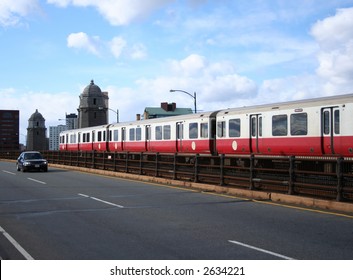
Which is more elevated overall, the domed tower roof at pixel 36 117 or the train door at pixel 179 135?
the domed tower roof at pixel 36 117

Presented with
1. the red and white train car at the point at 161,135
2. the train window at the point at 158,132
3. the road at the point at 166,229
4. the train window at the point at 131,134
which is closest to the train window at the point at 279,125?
the red and white train car at the point at 161,135

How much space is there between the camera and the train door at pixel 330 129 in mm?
17781

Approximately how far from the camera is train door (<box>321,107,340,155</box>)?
17.8 m

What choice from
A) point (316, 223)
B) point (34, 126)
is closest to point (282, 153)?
point (316, 223)

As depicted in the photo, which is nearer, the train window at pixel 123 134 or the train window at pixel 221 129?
the train window at pixel 221 129

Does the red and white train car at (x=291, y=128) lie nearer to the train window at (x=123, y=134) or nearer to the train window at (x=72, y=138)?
the train window at (x=123, y=134)

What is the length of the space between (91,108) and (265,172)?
8986cm

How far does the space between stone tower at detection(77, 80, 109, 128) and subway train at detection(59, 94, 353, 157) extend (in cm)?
7054

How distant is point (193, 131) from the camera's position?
2692 cm

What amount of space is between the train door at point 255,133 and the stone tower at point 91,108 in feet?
269

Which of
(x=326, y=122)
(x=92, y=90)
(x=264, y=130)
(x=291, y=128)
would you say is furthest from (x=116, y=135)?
(x=92, y=90)

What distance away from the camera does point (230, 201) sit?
13508mm

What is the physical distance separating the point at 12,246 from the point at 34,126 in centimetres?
12672
